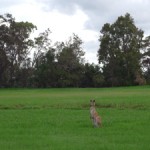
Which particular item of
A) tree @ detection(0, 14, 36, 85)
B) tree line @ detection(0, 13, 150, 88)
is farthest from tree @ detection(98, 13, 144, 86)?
tree @ detection(0, 14, 36, 85)

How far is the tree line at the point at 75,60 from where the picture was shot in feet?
347

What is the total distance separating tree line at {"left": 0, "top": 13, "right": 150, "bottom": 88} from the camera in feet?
347

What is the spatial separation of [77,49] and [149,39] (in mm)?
17464

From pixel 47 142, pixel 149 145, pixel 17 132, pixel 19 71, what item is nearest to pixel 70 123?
pixel 17 132

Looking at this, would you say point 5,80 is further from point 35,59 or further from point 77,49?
point 77,49

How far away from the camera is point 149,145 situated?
15766 mm

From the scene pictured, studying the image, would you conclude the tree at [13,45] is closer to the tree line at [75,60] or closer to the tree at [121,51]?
the tree line at [75,60]

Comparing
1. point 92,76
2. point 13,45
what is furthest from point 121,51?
point 13,45

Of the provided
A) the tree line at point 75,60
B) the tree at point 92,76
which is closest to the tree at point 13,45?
the tree line at point 75,60

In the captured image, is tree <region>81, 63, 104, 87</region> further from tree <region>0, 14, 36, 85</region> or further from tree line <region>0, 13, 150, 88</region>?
tree <region>0, 14, 36, 85</region>

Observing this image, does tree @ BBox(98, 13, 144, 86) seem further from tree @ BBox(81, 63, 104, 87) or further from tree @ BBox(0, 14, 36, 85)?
tree @ BBox(0, 14, 36, 85)

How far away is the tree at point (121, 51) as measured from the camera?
10519 cm

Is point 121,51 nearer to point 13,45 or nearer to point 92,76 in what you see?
point 92,76

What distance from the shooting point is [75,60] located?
109 m
